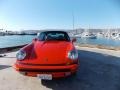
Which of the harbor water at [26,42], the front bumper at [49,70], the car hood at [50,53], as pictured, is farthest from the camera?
the harbor water at [26,42]

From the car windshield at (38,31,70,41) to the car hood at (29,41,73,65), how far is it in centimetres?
57

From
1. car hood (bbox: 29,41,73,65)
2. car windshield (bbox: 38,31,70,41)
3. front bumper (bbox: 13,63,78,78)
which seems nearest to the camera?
front bumper (bbox: 13,63,78,78)

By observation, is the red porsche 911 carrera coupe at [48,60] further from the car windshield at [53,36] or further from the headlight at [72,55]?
the car windshield at [53,36]

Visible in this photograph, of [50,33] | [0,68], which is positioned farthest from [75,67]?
[0,68]

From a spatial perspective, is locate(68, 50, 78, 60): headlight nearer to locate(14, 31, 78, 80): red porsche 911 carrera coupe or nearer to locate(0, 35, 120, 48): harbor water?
locate(14, 31, 78, 80): red porsche 911 carrera coupe

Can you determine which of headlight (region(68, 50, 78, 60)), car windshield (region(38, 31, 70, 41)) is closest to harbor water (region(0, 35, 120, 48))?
car windshield (region(38, 31, 70, 41))

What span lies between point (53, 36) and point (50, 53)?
165 centimetres

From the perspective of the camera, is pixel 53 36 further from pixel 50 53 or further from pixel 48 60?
pixel 48 60

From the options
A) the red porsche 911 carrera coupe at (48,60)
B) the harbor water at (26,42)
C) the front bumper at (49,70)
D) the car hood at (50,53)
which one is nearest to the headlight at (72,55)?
the red porsche 911 carrera coupe at (48,60)

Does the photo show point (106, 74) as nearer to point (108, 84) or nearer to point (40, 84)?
point (108, 84)

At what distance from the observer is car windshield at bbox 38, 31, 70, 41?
22.0 ft

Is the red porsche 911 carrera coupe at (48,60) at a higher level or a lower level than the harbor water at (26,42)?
higher

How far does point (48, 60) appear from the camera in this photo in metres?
5.14

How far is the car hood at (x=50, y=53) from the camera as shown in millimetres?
5109
